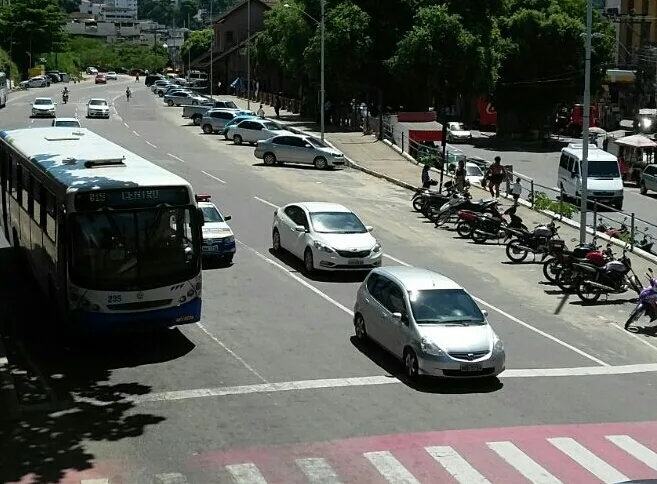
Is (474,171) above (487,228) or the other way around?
above

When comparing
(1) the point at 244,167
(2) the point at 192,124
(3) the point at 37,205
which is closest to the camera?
(3) the point at 37,205

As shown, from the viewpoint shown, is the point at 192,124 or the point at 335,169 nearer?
the point at 335,169

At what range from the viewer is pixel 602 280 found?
23172mm

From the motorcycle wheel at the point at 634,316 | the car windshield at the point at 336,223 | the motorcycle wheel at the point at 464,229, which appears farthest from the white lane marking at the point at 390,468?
the motorcycle wheel at the point at 464,229

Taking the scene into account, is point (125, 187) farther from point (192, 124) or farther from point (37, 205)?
point (192, 124)

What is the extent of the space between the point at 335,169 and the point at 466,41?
1584 centimetres

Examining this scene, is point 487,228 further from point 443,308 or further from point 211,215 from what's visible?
point 443,308

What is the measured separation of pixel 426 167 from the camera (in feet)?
124

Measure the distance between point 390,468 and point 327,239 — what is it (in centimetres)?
1202

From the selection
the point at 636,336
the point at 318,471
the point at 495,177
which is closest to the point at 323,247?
the point at 636,336

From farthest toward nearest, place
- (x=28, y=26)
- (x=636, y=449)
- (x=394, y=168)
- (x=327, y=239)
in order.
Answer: (x=28, y=26)
(x=394, y=168)
(x=327, y=239)
(x=636, y=449)

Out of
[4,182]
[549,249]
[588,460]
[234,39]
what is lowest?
[588,460]

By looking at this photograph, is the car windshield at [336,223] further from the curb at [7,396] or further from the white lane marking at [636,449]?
the white lane marking at [636,449]

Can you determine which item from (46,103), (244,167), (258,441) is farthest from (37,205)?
(46,103)
